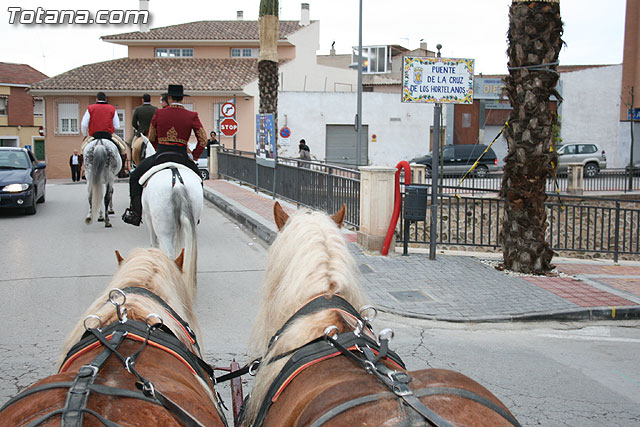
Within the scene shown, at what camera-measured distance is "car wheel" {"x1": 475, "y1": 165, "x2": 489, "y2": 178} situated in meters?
31.2

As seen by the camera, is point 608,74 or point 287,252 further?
point 608,74

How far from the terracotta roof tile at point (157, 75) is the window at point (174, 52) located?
3.91ft

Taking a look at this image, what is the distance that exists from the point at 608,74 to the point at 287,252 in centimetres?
4162

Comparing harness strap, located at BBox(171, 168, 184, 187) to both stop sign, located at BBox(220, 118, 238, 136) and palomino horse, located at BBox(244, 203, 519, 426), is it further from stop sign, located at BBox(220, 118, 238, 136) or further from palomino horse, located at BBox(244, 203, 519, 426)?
stop sign, located at BBox(220, 118, 238, 136)

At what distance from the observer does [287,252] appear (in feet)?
10.0

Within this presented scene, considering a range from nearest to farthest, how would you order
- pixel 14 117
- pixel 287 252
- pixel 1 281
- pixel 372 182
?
1. pixel 287 252
2. pixel 1 281
3. pixel 372 182
4. pixel 14 117

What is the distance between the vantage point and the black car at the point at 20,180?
1342 cm

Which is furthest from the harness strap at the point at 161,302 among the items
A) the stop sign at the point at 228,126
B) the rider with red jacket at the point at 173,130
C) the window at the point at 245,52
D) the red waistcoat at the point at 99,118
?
the window at the point at 245,52

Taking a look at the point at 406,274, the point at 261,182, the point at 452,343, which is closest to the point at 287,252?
the point at 452,343

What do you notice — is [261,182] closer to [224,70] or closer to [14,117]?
[224,70]

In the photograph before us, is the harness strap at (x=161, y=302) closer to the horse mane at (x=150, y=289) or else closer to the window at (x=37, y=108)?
the horse mane at (x=150, y=289)

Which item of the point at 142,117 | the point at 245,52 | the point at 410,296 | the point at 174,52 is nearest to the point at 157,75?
the point at 174,52

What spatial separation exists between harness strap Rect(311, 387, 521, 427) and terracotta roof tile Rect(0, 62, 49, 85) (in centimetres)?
5676

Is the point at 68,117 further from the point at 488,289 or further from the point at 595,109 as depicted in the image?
the point at 488,289
